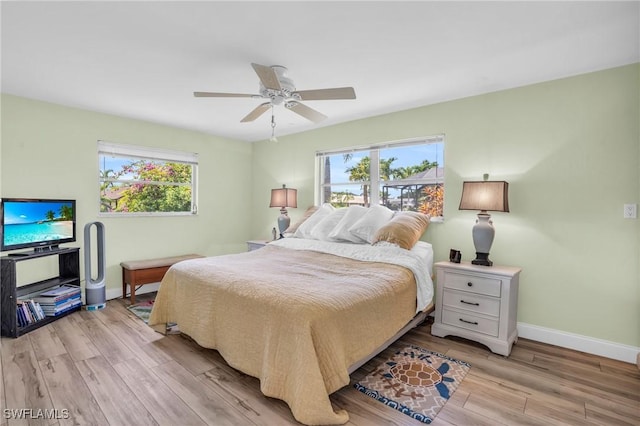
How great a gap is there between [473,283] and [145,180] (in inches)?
167

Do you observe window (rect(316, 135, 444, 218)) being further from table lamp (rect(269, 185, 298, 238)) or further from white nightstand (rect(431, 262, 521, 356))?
white nightstand (rect(431, 262, 521, 356))

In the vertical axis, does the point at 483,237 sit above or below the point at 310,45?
below

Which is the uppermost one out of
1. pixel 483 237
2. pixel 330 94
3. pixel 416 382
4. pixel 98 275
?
pixel 330 94

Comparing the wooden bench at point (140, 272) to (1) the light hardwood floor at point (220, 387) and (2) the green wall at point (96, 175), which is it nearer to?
(2) the green wall at point (96, 175)

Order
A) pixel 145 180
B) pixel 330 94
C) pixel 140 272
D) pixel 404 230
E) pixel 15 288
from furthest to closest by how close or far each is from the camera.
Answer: pixel 145 180 < pixel 140 272 < pixel 404 230 < pixel 15 288 < pixel 330 94

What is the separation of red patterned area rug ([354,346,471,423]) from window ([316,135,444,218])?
1.60 m

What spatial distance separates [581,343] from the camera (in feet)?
8.41

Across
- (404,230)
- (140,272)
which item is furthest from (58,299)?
(404,230)

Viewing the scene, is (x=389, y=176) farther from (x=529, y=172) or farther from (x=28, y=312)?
(x=28, y=312)

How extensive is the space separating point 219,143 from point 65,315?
304cm

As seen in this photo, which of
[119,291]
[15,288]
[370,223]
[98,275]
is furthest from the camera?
[119,291]

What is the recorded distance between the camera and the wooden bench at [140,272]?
12.1 ft

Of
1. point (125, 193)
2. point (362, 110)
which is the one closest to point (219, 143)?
point (125, 193)

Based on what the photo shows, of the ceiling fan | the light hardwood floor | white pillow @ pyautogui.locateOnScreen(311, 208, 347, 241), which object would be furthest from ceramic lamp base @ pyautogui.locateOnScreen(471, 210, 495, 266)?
the ceiling fan
